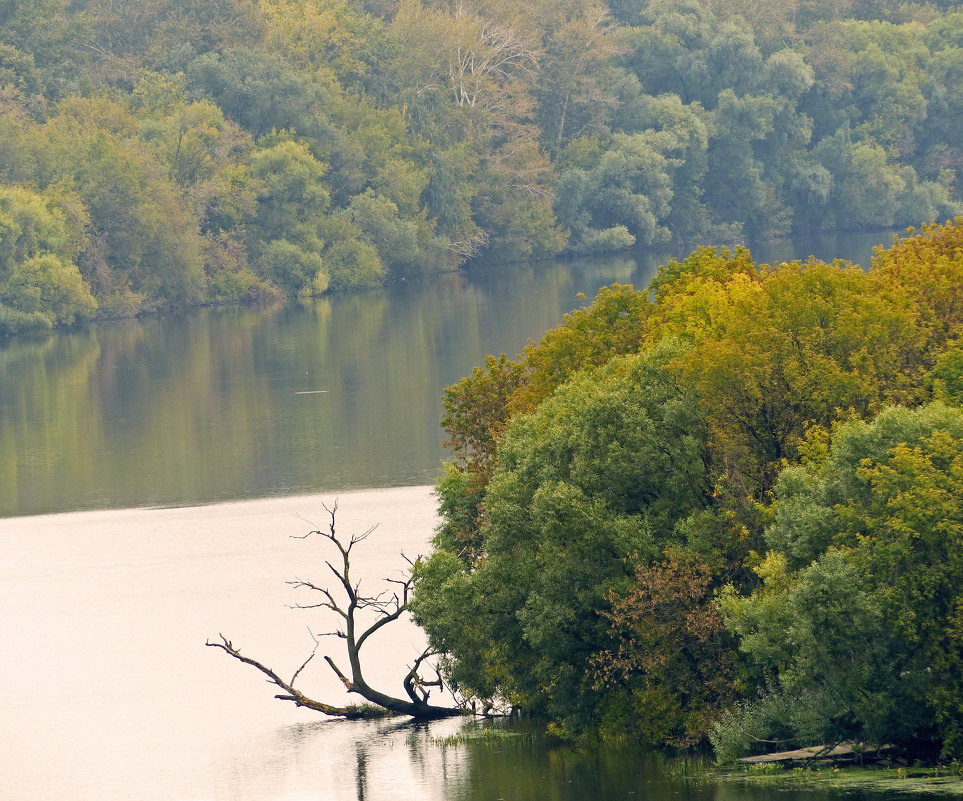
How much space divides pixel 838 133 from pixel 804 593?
126704 millimetres

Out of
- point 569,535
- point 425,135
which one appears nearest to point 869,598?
point 569,535

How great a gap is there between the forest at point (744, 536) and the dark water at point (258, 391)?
2662 centimetres

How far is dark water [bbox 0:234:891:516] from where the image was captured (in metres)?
65.1

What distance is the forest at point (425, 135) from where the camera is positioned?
389 feet

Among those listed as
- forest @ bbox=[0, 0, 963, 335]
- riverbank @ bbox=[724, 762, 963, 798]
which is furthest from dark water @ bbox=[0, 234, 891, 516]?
riverbank @ bbox=[724, 762, 963, 798]

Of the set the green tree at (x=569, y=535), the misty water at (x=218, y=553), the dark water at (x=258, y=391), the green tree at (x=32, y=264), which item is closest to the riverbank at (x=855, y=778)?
the misty water at (x=218, y=553)

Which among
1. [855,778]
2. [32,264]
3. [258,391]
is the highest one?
[32,264]

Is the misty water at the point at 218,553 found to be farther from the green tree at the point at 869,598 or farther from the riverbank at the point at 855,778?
the green tree at the point at 869,598

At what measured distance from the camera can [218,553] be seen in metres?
51.9

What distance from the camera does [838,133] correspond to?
488ft

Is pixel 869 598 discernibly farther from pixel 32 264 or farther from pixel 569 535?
pixel 32 264

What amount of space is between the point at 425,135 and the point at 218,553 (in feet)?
295

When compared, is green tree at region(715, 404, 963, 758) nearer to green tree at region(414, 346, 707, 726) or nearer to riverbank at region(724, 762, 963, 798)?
riverbank at region(724, 762, 963, 798)

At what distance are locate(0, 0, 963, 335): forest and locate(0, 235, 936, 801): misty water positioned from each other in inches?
494
